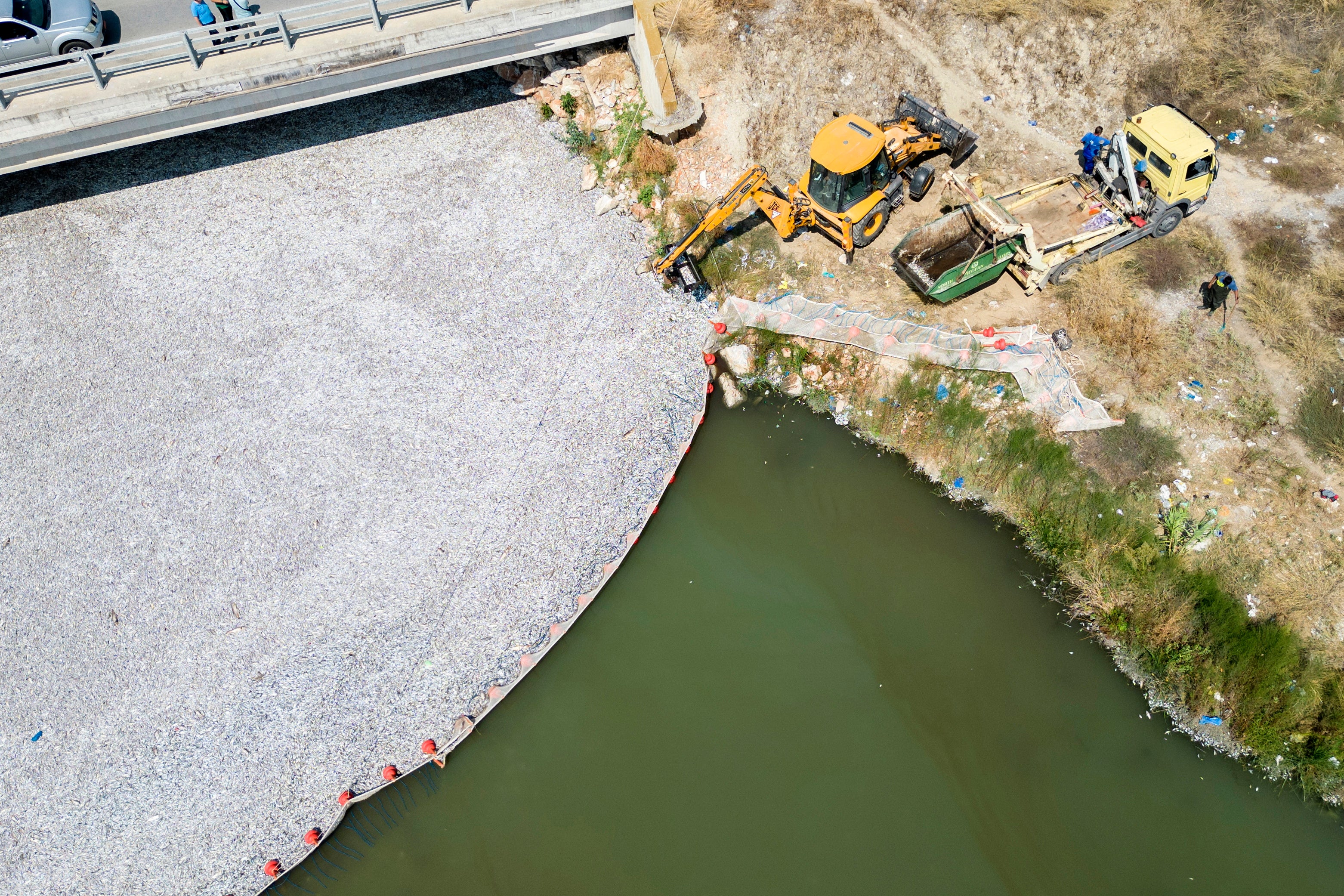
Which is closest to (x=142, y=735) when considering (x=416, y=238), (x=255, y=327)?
(x=255, y=327)

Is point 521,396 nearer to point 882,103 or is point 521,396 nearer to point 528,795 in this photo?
point 528,795

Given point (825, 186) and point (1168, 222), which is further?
point (1168, 222)

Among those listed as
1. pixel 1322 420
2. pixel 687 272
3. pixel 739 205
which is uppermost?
pixel 739 205

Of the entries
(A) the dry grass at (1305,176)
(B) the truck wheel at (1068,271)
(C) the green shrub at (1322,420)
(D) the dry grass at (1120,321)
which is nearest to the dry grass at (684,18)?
(B) the truck wheel at (1068,271)

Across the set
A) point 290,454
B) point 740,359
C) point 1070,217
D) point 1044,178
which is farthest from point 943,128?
point 290,454

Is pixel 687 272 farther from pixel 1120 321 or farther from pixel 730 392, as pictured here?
pixel 1120 321

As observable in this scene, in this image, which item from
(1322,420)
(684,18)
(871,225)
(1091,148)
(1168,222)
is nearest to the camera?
(1322,420)

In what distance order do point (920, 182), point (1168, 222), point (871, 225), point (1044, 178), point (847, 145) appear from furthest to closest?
point (1044, 178) → point (920, 182) → point (871, 225) → point (1168, 222) → point (847, 145)

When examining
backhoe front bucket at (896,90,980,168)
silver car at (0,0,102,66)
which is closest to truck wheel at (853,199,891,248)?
backhoe front bucket at (896,90,980,168)
